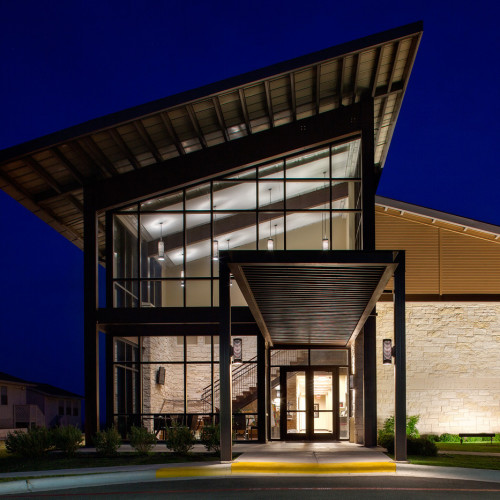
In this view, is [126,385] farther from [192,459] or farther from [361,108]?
[361,108]

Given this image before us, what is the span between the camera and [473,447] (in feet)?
68.3

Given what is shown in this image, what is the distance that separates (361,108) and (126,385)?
10.9 metres

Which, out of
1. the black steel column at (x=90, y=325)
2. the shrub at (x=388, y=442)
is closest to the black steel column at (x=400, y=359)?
the shrub at (x=388, y=442)

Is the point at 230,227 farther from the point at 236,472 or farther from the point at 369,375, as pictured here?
the point at 236,472

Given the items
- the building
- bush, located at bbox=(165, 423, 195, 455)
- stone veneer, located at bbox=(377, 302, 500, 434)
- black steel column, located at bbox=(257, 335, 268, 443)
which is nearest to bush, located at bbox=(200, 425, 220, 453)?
bush, located at bbox=(165, 423, 195, 455)

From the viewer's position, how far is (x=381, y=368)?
2356cm

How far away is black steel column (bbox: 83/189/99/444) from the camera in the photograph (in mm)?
19933

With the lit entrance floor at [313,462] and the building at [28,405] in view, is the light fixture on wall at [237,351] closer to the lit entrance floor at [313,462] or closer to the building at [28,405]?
the lit entrance floor at [313,462]

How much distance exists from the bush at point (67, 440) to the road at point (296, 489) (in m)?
5.09

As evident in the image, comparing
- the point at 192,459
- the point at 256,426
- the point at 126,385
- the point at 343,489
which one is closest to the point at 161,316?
the point at 126,385

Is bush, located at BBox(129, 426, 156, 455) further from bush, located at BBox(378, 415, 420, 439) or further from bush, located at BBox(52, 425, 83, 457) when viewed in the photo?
bush, located at BBox(378, 415, 420, 439)

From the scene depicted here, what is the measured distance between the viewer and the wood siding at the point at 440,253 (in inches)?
959

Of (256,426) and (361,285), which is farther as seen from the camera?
(256,426)

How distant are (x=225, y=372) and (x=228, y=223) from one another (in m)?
7.86
